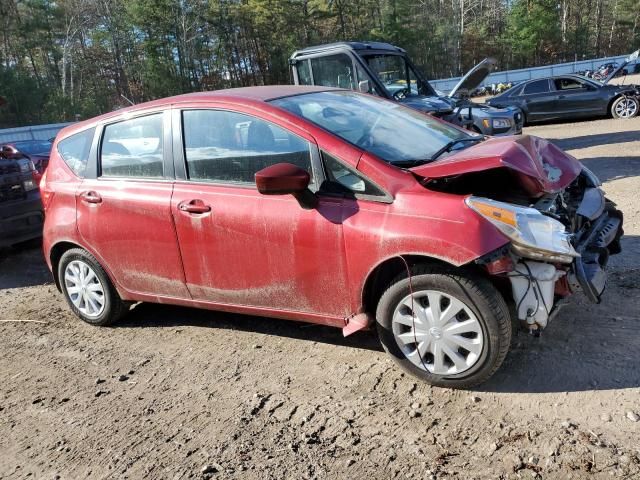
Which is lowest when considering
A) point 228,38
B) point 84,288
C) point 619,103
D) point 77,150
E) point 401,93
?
point 619,103

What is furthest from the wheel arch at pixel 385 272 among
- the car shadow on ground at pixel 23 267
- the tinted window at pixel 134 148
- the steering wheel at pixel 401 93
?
the steering wheel at pixel 401 93

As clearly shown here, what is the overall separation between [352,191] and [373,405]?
120 centimetres

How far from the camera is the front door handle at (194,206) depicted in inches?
145

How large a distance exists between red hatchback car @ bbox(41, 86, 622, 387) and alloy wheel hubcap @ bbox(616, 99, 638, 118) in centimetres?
1317

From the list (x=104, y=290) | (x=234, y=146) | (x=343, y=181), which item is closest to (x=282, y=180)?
(x=343, y=181)

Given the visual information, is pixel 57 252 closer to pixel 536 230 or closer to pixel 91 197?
pixel 91 197

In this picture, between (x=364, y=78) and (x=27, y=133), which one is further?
(x=27, y=133)

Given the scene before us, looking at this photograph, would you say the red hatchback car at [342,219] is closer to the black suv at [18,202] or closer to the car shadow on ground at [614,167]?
the black suv at [18,202]

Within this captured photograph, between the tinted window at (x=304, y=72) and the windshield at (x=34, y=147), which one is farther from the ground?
the tinted window at (x=304, y=72)

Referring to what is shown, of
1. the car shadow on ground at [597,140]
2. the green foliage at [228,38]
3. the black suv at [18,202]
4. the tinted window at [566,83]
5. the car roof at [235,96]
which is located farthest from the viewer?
the green foliage at [228,38]

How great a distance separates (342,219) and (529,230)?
1.00 metres

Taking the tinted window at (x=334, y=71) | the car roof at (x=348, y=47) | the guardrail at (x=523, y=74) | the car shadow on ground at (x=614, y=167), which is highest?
the car roof at (x=348, y=47)

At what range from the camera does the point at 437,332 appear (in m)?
3.10

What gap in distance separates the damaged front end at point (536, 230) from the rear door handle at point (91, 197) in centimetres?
251
